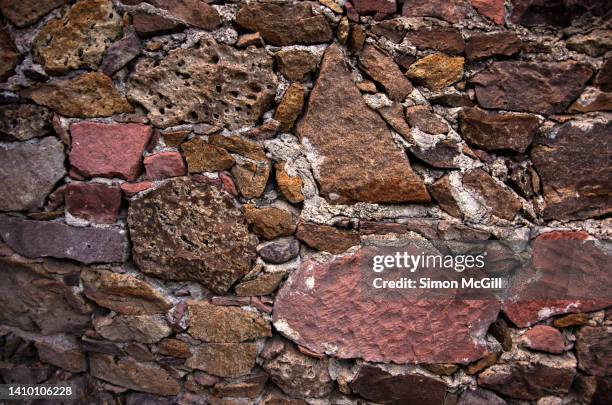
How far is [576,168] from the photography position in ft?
3.88

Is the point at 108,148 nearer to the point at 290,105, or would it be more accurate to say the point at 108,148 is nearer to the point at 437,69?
the point at 290,105

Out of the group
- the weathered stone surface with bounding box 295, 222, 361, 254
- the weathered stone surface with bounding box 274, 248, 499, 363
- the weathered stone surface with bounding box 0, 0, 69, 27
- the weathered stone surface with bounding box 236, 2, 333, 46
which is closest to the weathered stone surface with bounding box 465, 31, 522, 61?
the weathered stone surface with bounding box 236, 2, 333, 46

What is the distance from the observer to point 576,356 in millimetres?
1290

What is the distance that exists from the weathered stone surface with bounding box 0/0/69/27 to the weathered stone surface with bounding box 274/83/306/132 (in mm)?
820

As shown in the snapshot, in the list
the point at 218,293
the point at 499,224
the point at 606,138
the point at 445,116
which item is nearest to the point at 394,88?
the point at 445,116

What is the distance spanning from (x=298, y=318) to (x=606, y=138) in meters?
1.19

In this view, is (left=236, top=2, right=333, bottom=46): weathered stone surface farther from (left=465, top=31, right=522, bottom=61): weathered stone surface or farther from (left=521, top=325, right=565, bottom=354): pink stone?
(left=521, top=325, right=565, bottom=354): pink stone

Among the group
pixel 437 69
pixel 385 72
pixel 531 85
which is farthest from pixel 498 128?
pixel 385 72

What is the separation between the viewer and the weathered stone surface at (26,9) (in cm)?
122

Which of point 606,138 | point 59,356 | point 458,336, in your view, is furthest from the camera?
point 59,356

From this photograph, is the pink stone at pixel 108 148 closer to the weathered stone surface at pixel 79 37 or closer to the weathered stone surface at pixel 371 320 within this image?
the weathered stone surface at pixel 79 37

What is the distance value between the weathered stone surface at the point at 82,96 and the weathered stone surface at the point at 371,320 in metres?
0.88

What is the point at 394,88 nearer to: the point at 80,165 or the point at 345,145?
the point at 345,145

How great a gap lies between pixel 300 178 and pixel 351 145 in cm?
21
